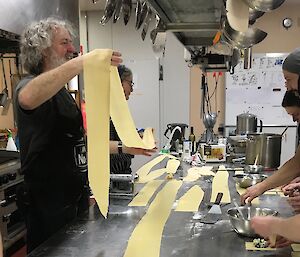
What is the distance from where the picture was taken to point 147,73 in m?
4.82

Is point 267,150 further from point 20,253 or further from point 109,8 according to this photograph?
point 20,253

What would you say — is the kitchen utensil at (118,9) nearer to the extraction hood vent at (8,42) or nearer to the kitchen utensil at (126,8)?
the kitchen utensil at (126,8)

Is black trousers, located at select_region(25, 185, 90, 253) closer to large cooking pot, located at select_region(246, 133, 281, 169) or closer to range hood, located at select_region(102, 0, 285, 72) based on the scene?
range hood, located at select_region(102, 0, 285, 72)

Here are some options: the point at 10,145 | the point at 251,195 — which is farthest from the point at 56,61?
the point at 10,145

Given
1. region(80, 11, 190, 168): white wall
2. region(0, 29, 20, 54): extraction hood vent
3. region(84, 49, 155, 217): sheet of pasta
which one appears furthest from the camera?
Result: region(80, 11, 190, 168): white wall

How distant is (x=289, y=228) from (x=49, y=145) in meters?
1.04

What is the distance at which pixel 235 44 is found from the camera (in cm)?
189

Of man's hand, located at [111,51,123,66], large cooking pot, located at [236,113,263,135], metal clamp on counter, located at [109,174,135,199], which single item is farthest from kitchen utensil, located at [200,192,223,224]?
large cooking pot, located at [236,113,263,135]

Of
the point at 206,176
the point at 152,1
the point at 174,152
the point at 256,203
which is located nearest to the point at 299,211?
the point at 256,203

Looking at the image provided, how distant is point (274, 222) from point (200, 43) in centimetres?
164

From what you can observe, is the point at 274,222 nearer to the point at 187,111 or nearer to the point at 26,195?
the point at 26,195

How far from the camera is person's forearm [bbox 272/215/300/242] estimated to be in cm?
105

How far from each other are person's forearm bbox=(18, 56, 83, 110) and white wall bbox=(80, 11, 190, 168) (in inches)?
138

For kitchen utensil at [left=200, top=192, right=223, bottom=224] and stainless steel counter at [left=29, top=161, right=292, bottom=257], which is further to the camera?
kitchen utensil at [left=200, top=192, right=223, bottom=224]
